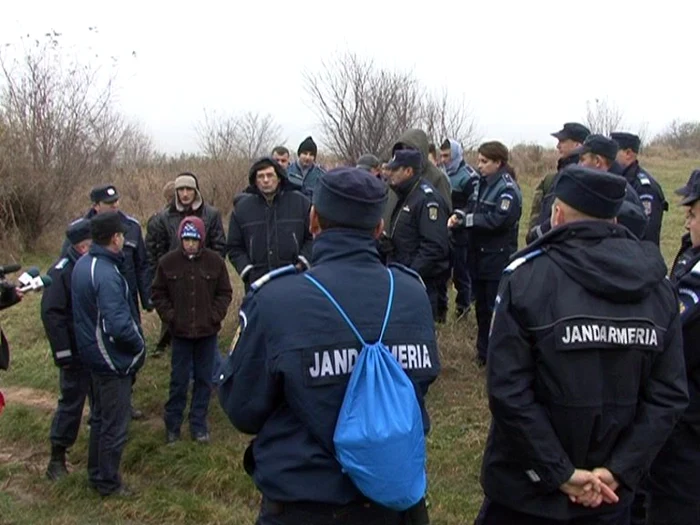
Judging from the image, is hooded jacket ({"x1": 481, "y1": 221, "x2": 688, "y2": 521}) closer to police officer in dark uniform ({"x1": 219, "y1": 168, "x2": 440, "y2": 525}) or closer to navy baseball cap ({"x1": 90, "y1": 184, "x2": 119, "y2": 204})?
police officer in dark uniform ({"x1": 219, "y1": 168, "x2": 440, "y2": 525})

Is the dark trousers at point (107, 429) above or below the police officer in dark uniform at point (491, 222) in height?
below

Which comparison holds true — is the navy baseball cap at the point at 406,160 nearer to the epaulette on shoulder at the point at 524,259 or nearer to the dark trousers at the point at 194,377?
the dark trousers at the point at 194,377

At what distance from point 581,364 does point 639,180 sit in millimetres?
4584

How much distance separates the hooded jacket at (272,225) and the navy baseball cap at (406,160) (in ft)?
2.60

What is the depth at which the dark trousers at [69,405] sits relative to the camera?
527 centimetres

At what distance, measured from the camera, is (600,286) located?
8.36 feet

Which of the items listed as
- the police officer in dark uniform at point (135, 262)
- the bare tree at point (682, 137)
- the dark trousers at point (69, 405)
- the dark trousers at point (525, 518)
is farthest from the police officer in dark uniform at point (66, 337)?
the bare tree at point (682, 137)

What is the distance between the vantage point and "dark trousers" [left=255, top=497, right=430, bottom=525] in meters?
2.48

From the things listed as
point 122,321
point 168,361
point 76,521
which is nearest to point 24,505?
point 76,521

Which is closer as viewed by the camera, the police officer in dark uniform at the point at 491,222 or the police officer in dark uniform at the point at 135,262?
the police officer in dark uniform at the point at 491,222

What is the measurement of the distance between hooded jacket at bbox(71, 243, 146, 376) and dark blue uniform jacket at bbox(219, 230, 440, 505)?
90.6 inches

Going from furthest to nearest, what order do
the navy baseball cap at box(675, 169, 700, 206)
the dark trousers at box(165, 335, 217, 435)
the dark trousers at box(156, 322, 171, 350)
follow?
the dark trousers at box(156, 322, 171, 350), the dark trousers at box(165, 335, 217, 435), the navy baseball cap at box(675, 169, 700, 206)

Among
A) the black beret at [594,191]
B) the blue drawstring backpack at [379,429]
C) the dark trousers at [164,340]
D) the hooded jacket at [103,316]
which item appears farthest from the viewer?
the dark trousers at [164,340]

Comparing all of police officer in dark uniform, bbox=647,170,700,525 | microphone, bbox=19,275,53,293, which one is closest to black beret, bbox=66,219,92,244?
microphone, bbox=19,275,53,293
